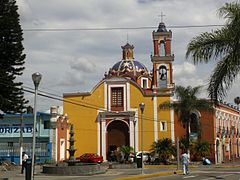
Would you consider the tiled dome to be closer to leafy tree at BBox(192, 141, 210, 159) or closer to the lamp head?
Result: leafy tree at BBox(192, 141, 210, 159)

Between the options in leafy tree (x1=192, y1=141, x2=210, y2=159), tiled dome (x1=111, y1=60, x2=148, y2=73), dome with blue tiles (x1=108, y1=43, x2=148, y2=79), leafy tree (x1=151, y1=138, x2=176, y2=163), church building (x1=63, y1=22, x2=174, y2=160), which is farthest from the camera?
tiled dome (x1=111, y1=60, x2=148, y2=73)

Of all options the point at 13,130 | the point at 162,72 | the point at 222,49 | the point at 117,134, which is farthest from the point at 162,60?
the point at 222,49

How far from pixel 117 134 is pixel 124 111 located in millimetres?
3330

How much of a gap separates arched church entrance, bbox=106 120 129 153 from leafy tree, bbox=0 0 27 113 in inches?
1010

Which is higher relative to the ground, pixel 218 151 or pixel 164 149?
pixel 164 149

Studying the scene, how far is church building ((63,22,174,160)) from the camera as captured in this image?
6406cm

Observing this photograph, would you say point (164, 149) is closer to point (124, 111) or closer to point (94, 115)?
point (124, 111)

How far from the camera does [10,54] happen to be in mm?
40531

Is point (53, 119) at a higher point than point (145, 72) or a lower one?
lower

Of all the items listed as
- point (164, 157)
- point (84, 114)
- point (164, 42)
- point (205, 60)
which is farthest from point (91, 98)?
point (205, 60)

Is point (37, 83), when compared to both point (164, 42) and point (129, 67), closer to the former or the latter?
point (164, 42)

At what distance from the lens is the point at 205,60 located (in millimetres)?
19109

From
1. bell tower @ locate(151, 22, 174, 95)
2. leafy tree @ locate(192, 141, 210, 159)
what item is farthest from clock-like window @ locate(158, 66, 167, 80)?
leafy tree @ locate(192, 141, 210, 159)

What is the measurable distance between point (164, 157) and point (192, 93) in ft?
26.9
